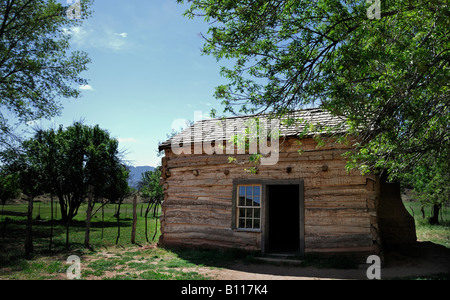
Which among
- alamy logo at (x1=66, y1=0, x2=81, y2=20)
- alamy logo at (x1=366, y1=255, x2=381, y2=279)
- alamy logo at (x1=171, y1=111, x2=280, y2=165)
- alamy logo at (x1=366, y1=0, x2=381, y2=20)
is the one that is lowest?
alamy logo at (x1=366, y1=255, x2=381, y2=279)

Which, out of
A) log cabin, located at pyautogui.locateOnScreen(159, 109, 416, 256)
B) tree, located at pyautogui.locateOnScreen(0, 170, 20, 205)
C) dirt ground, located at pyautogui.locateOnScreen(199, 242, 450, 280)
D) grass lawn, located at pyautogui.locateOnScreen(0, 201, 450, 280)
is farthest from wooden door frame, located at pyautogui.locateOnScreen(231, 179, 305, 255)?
tree, located at pyautogui.locateOnScreen(0, 170, 20, 205)

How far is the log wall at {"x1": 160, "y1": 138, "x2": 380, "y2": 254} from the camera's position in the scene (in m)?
8.23

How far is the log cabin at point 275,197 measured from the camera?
27.2 ft

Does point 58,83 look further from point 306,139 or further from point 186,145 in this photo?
point 306,139

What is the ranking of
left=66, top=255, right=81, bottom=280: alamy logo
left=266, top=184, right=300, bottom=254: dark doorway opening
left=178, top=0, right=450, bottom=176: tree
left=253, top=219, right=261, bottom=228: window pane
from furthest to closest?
1. left=266, top=184, right=300, bottom=254: dark doorway opening
2. left=253, top=219, right=261, bottom=228: window pane
3. left=66, top=255, right=81, bottom=280: alamy logo
4. left=178, top=0, right=450, bottom=176: tree

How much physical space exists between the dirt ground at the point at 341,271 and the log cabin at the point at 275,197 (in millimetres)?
655

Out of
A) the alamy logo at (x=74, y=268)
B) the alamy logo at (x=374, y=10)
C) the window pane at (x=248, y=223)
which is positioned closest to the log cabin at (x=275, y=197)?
the window pane at (x=248, y=223)

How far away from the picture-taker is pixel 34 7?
13.2 m

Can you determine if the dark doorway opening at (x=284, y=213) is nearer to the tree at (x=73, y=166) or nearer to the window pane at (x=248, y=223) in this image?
the window pane at (x=248, y=223)

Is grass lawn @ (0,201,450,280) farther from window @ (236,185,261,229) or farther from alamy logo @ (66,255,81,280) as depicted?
window @ (236,185,261,229)

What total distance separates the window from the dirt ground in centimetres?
156

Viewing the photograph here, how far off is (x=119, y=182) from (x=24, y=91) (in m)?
10.7

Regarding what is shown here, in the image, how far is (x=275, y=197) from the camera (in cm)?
1264
